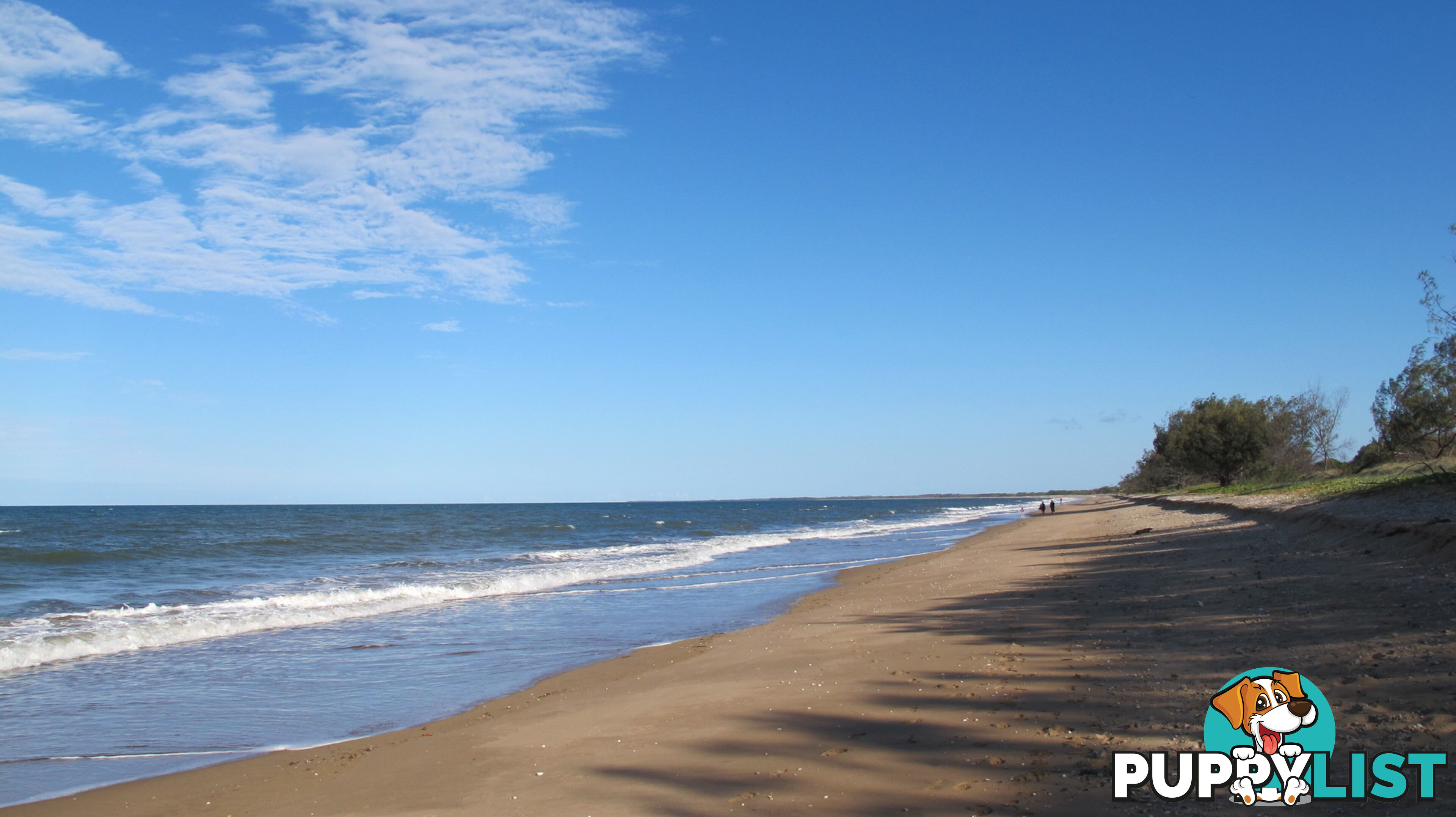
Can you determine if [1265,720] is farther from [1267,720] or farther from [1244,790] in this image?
[1244,790]

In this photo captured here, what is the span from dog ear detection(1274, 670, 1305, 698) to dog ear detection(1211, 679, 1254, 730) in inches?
11.4

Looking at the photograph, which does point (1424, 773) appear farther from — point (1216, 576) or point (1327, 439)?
point (1327, 439)

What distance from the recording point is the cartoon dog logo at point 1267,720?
4.59m

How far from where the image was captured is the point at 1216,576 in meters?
13.1

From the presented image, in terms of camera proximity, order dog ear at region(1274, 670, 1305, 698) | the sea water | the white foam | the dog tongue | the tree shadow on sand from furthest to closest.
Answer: the white foam → the sea water → dog ear at region(1274, 670, 1305, 698) → the tree shadow on sand → the dog tongue

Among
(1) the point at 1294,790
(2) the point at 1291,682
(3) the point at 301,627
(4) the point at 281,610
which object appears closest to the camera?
(1) the point at 1294,790

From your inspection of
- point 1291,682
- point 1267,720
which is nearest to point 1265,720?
point 1267,720

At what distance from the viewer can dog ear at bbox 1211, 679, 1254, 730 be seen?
209 inches

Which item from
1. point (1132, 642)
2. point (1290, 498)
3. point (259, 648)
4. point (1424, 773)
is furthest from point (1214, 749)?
point (1290, 498)

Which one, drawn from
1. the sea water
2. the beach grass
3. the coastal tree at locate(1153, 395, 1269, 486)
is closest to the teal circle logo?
the sea water

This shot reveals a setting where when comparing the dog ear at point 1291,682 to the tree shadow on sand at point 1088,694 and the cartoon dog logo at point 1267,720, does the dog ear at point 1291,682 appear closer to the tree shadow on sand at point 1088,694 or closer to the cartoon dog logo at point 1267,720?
the cartoon dog logo at point 1267,720

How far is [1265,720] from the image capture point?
522cm

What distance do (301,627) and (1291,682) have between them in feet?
53.6

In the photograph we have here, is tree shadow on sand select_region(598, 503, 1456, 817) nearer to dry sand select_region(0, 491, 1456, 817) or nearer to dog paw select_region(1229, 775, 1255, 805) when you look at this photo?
dry sand select_region(0, 491, 1456, 817)
